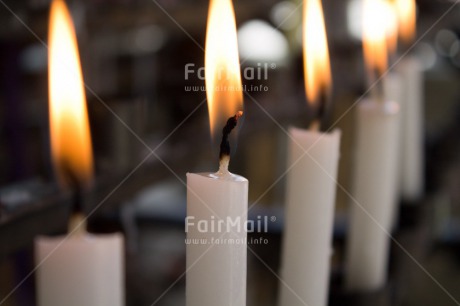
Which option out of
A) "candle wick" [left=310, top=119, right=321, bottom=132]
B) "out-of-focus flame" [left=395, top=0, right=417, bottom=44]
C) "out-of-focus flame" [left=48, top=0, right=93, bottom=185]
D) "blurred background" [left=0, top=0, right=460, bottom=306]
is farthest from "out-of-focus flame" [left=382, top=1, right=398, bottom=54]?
"out-of-focus flame" [left=48, top=0, right=93, bottom=185]

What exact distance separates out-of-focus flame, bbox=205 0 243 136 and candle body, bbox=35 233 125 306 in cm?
9

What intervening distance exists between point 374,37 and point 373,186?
178 millimetres

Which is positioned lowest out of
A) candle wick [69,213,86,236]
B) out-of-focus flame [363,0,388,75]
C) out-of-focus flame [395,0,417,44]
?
candle wick [69,213,86,236]

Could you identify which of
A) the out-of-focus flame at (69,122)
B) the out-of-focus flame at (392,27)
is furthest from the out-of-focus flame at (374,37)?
the out-of-focus flame at (69,122)

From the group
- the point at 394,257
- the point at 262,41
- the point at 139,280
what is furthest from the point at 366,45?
the point at 262,41

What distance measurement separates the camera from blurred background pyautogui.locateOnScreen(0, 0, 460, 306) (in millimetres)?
542

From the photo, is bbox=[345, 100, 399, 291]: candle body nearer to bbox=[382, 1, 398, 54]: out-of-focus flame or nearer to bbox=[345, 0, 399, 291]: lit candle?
bbox=[345, 0, 399, 291]: lit candle

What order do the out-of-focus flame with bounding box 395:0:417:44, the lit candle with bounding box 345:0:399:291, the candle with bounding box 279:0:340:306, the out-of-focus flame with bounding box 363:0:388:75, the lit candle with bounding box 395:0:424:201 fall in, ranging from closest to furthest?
the candle with bounding box 279:0:340:306, the lit candle with bounding box 345:0:399:291, the out-of-focus flame with bounding box 363:0:388:75, the lit candle with bounding box 395:0:424:201, the out-of-focus flame with bounding box 395:0:417:44

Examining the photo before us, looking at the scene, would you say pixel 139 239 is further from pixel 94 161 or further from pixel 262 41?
pixel 262 41

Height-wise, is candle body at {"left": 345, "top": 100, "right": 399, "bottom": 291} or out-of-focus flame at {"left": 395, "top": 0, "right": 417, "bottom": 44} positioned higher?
out-of-focus flame at {"left": 395, "top": 0, "right": 417, "bottom": 44}

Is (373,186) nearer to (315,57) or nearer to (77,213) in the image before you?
(315,57)

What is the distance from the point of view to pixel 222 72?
39cm

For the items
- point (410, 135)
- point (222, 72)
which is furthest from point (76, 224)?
point (410, 135)

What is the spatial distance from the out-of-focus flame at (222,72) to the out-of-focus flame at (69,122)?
7cm
